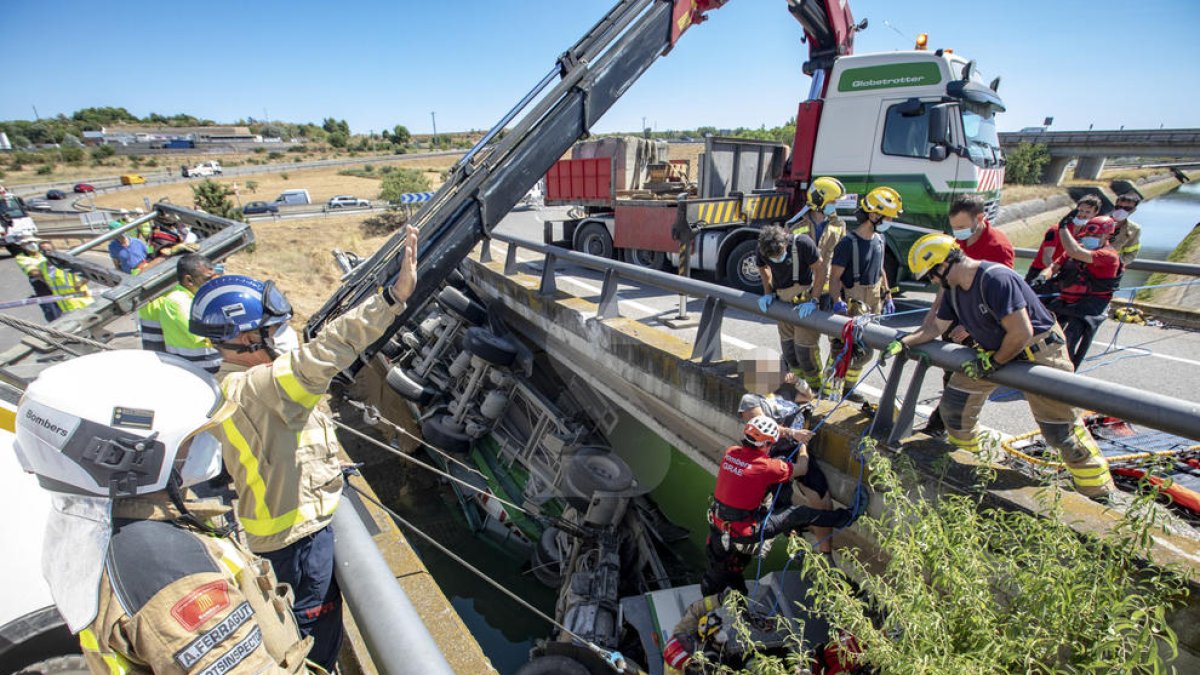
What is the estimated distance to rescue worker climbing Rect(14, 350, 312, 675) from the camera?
1163 mm

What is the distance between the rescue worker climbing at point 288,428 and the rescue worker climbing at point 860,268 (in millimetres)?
3252

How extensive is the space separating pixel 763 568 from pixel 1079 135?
150 feet

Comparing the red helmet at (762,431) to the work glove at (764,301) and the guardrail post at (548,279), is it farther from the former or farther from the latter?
the guardrail post at (548,279)

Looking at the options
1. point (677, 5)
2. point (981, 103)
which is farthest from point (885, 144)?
point (677, 5)

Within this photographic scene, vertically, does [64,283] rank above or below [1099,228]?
below

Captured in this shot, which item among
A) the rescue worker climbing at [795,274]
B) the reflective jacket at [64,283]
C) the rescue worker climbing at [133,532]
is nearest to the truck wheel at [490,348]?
the rescue worker climbing at [795,274]

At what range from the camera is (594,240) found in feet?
32.8

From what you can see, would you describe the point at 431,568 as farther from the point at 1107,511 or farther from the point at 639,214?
the point at 1107,511

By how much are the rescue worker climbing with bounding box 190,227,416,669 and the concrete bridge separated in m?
43.5

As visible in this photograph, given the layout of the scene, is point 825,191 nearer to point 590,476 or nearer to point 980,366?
point 980,366

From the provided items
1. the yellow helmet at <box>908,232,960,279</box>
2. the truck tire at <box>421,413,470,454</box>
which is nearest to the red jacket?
the yellow helmet at <box>908,232,960,279</box>

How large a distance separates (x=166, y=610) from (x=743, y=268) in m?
7.05

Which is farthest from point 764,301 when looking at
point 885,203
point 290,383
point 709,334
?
point 290,383

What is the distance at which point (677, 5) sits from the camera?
5453 mm
